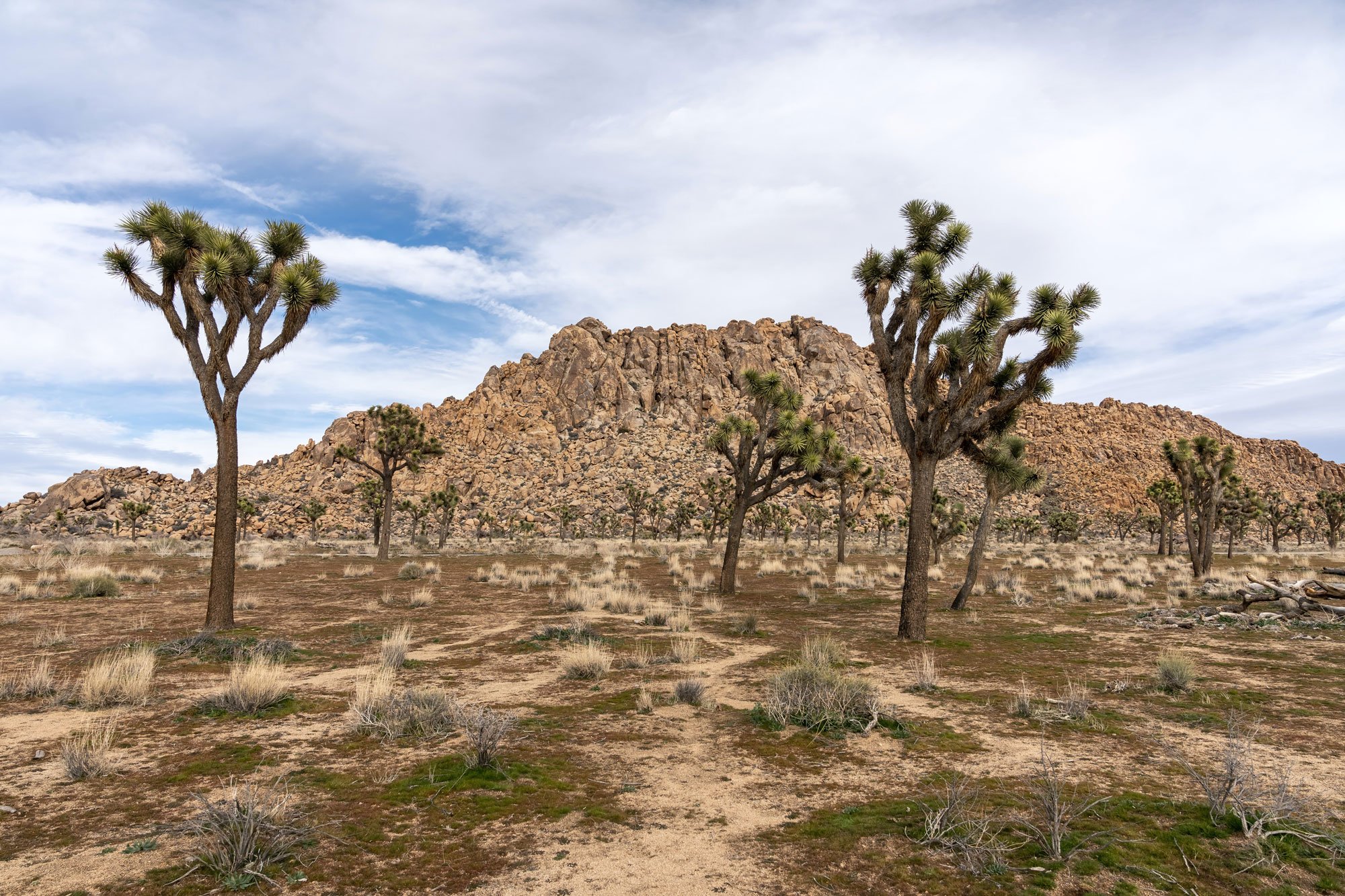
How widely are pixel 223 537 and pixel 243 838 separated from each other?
454 inches

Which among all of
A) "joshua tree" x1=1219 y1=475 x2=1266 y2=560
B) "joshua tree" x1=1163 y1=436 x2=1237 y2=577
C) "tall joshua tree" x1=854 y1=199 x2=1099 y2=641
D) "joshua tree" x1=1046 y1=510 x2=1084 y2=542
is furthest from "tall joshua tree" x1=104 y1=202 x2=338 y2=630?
"joshua tree" x1=1046 y1=510 x2=1084 y2=542

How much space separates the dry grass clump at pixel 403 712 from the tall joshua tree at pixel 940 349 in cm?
950

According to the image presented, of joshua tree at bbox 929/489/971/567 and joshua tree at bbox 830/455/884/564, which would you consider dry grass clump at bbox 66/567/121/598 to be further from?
joshua tree at bbox 929/489/971/567

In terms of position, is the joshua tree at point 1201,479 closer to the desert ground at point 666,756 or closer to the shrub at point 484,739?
the desert ground at point 666,756

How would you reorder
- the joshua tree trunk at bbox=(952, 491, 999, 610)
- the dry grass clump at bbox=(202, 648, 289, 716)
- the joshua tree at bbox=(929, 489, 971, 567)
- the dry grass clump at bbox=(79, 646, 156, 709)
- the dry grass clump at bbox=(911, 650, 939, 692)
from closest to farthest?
the dry grass clump at bbox=(202, 648, 289, 716)
the dry grass clump at bbox=(79, 646, 156, 709)
the dry grass clump at bbox=(911, 650, 939, 692)
the joshua tree trunk at bbox=(952, 491, 999, 610)
the joshua tree at bbox=(929, 489, 971, 567)

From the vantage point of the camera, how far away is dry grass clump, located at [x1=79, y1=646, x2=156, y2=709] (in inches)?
333

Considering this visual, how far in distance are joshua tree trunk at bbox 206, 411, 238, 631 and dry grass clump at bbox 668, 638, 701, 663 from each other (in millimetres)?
9254

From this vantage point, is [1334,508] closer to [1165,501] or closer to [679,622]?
[1165,501]

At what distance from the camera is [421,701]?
8047 millimetres

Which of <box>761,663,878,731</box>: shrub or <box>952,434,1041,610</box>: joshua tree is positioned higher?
<box>952,434,1041,610</box>: joshua tree

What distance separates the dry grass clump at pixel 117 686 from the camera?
8.47 m

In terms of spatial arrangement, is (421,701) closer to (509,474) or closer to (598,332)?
(509,474)

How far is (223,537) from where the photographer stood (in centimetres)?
1398

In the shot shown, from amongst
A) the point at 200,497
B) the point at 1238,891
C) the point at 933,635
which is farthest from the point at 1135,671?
the point at 200,497
